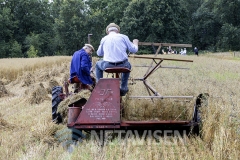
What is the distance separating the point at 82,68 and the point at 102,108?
191 cm

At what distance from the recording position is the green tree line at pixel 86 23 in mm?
57844

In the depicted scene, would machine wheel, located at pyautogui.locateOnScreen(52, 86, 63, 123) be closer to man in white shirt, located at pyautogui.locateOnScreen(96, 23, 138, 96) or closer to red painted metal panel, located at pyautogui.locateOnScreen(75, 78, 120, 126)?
man in white shirt, located at pyautogui.locateOnScreen(96, 23, 138, 96)

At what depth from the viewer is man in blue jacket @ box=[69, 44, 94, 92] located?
7.15 meters

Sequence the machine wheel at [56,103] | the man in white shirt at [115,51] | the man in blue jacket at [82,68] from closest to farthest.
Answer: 1. the man in white shirt at [115,51]
2. the machine wheel at [56,103]
3. the man in blue jacket at [82,68]

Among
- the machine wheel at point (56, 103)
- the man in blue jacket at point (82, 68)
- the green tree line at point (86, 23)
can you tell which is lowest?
the machine wheel at point (56, 103)

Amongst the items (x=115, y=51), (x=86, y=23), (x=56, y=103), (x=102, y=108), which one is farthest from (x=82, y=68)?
(x=86, y=23)

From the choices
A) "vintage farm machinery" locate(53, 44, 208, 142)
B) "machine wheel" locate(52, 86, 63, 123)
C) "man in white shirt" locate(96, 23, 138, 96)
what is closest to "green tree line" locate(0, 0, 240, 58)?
"machine wheel" locate(52, 86, 63, 123)

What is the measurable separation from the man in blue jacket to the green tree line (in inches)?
1843

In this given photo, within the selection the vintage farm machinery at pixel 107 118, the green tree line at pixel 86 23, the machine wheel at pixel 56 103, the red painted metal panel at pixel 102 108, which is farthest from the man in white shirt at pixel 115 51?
the green tree line at pixel 86 23

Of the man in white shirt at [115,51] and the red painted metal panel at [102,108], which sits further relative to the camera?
the man in white shirt at [115,51]

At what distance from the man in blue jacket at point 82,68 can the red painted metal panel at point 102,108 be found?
166 centimetres

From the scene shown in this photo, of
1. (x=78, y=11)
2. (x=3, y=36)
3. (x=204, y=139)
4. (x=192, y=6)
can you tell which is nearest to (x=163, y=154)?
(x=204, y=139)

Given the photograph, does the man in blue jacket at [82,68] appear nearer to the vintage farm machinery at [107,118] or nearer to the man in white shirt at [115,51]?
the man in white shirt at [115,51]

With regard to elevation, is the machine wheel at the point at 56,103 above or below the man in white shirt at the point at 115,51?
below
